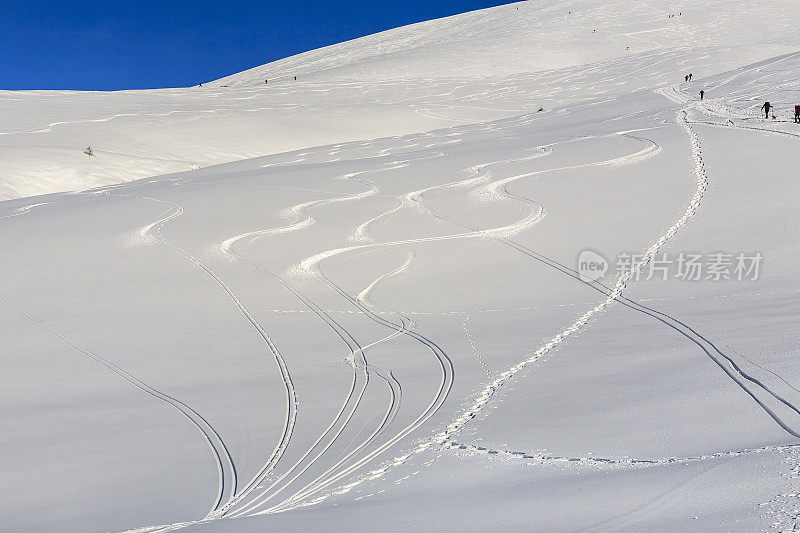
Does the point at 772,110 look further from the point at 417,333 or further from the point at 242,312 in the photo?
the point at 242,312

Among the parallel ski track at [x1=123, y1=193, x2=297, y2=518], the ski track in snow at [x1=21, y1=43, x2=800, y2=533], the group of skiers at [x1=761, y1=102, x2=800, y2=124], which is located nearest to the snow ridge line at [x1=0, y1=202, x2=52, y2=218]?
the ski track in snow at [x1=21, y1=43, x2=800, y2=533]

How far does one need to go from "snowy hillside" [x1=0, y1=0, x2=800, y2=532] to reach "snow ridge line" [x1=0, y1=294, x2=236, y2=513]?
0.12 feet

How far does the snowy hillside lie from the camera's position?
4898 millimetres

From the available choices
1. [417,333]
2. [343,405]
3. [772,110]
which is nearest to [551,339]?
[417,333]

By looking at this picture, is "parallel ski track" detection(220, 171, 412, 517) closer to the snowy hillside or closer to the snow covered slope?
the snowy hillside

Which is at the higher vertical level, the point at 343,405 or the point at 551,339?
the point at 551,339

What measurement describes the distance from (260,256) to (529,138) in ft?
38.2

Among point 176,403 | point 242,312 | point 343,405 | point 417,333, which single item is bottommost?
point 343,405

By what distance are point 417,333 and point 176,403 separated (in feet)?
9.31

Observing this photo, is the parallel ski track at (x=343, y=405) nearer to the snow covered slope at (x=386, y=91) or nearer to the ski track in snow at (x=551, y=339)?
the ski track in snow at (x=551, y=339)

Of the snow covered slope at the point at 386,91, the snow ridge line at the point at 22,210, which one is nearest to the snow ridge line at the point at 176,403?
the snow ridge line at the point at 22,210

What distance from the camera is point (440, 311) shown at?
978 cm

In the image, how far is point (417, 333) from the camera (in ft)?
29.6

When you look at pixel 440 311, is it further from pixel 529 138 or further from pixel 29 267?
pixel 529 138
